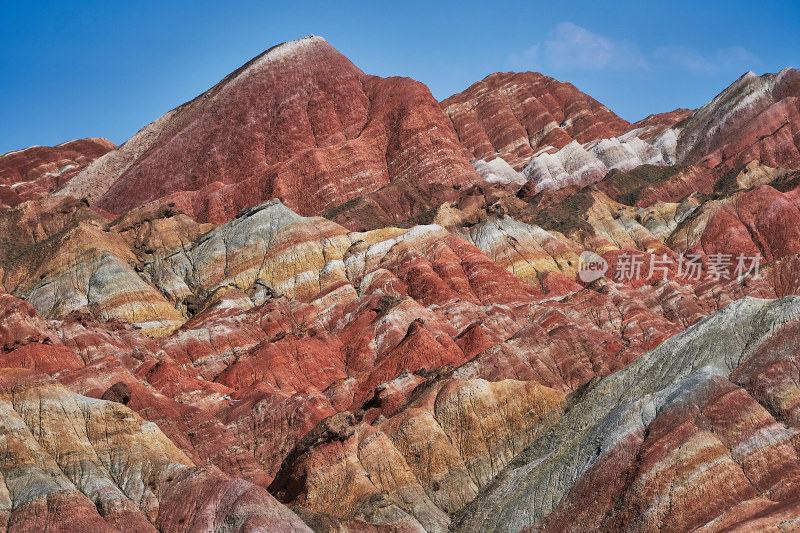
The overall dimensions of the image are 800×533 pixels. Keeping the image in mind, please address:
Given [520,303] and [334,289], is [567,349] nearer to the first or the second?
[520,303]

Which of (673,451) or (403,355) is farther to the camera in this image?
(403,355)

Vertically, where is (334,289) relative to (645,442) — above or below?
above

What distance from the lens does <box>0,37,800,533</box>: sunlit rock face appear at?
61.1 m

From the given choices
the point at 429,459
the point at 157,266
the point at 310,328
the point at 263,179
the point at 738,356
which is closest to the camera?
the point at 738,356

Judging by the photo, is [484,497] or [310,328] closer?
[484,497]

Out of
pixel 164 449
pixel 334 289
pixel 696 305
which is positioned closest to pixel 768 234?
pixel 696 305

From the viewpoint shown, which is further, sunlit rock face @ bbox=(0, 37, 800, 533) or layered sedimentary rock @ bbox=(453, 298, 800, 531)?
sunlit rock face @ bbox=(0, 37, 800, 533)

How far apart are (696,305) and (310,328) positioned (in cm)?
4820

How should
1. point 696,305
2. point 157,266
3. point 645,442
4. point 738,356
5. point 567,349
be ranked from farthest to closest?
1. point 157,266
2. point 696,305
3. point 567,349
4. point 738,356
5. point 645,442

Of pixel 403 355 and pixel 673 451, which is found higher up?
pixel 403 355

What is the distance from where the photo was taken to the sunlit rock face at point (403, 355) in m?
61.1

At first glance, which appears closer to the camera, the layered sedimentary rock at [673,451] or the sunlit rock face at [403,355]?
the layered sedimentary rock at [673,451]

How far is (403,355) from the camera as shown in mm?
105438

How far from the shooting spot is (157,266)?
149500 mm
